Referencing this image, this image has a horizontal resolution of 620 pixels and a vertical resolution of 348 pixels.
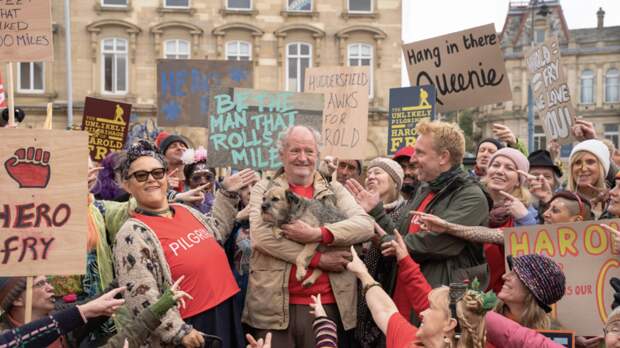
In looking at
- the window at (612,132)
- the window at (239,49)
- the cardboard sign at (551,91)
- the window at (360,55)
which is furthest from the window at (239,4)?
the window at (612,132)

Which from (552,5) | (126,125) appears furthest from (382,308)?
(552,5)

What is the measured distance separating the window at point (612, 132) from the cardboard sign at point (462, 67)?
180 ft

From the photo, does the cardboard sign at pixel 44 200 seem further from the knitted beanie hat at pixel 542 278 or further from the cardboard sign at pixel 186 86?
the cardboard sign at pixel 186 86

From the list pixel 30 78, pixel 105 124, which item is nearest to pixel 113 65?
pixel 30 78

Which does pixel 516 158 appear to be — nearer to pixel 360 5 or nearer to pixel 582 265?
pixel 582 265

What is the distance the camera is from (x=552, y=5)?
67562 millimetres

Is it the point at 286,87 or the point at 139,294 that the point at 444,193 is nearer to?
the point at 139,294

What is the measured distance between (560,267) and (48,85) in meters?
32.1

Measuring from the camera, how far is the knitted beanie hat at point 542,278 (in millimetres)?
4711

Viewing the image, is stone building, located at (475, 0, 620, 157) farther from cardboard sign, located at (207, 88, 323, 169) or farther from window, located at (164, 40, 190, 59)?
cardboard sign, located at (207, 88, 323, 169)

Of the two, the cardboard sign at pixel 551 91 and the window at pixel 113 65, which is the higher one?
the window at pixel 113 65

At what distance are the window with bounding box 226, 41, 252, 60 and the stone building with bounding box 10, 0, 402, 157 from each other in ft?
0.13

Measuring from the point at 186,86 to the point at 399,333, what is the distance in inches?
214

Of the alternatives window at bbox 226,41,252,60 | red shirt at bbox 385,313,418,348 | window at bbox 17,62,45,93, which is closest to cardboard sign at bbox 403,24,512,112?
red shirt at bbox 385,313,418,348
